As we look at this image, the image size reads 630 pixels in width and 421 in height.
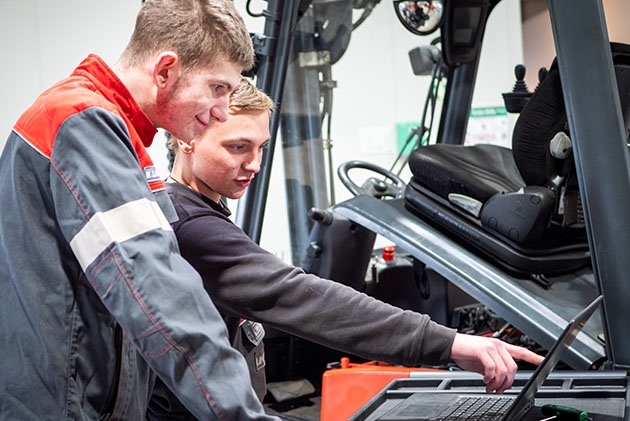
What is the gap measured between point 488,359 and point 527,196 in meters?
1.38

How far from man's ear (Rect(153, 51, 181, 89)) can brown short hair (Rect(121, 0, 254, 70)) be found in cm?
1

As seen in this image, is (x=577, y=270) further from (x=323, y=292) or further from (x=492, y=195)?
(x=323, y=292)

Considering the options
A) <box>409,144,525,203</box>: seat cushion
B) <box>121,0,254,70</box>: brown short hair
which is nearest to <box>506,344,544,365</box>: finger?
<box>121,0,254,70</box>: brown short hair

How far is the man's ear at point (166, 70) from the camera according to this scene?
142cm

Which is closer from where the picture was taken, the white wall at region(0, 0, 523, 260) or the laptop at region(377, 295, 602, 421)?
the laptop at region(377, 295, 602, 421)

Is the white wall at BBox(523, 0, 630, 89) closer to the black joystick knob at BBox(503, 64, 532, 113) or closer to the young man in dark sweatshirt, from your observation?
the black joystick knob at BBox(503, 64, 532, 113)

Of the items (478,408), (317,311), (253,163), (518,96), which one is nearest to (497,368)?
(478,408)

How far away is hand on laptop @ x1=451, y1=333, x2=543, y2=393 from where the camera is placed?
167cm

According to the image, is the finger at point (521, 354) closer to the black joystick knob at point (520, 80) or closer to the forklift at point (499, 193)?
the forklift at point (499, 193)

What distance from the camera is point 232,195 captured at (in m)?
1.97

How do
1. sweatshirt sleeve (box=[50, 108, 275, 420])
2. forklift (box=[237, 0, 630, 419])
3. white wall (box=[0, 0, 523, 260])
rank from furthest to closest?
white wall (box=[0, 0, 523, 260]) → forklift (box=[237, 0, 630, 419]) → sweatshirt sleeve (box=[50, 108, 275, 420])

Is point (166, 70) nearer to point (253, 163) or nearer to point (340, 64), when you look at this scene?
point (253, 163)

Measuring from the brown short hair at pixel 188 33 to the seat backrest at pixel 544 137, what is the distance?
164cm

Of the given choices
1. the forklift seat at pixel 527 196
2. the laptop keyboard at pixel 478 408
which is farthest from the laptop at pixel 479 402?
the forklift seat at pixel 527 196
